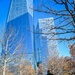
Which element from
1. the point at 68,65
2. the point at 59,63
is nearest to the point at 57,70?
the point at 59,63

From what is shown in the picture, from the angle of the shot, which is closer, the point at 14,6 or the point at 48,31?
the point at 48,31

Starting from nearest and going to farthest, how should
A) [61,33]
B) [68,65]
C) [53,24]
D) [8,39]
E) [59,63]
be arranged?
[61,33] → [53,24] → [8,39] → [68,65] → [59,63]

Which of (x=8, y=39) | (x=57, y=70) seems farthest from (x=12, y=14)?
(x=8, y=39)

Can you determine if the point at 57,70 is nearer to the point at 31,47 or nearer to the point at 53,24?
the point at 53,24

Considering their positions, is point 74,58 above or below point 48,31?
below

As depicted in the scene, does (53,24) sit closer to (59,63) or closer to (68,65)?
(68,65)

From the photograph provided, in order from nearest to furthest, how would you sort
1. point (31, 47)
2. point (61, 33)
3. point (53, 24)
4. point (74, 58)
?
point (61, 33) < point (53, 24) < point (74, 58) < point (31, 47)

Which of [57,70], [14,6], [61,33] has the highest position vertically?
[14,6]

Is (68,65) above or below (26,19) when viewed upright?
below

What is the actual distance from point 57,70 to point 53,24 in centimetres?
2744

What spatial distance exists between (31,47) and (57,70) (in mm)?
46318

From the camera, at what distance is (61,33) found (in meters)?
5.68

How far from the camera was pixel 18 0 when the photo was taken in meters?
95.5

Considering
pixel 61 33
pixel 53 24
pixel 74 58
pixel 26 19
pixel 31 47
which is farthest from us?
pixel 26 19
